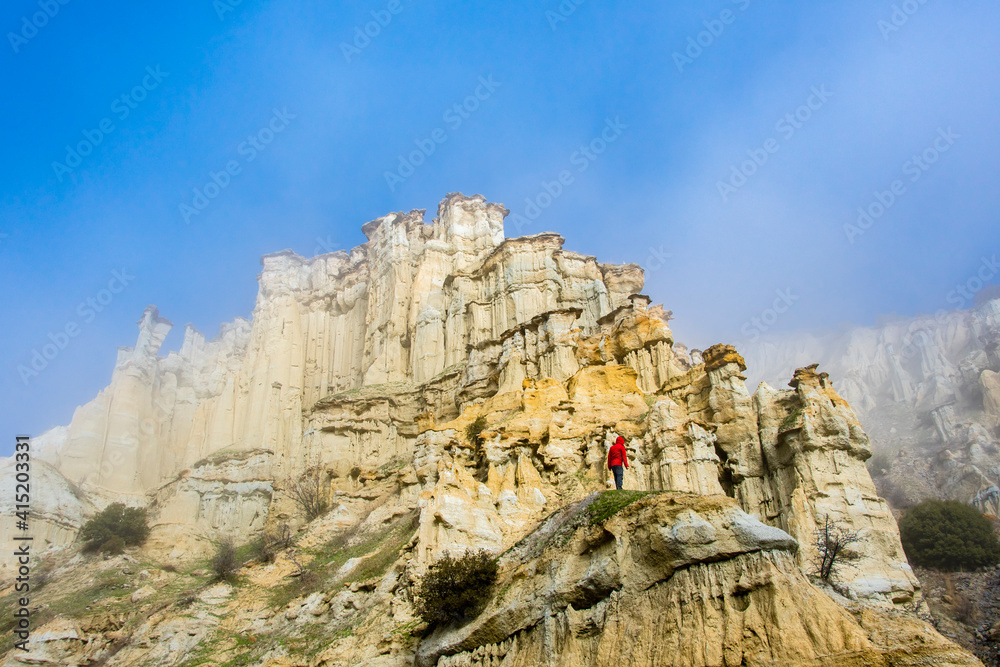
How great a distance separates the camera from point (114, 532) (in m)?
44.6

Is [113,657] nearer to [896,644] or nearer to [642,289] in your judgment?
[896,644]

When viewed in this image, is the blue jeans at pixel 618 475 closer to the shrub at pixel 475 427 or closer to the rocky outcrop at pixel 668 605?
the rocky outcrop at pixel 668 605

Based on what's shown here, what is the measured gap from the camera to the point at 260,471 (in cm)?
5719

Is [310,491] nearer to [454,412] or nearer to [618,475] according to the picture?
[454,412]

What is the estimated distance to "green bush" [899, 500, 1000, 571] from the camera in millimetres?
40094

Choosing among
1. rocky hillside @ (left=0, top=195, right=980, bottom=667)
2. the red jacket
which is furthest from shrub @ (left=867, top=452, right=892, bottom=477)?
the red jacket

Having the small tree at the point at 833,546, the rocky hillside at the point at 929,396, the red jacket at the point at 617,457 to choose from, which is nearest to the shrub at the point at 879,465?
the rocky hillside at the point at 929,396

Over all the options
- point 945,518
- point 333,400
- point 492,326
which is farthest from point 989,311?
point 333,400

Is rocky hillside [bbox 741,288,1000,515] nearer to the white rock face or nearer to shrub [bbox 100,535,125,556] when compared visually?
the white rock face

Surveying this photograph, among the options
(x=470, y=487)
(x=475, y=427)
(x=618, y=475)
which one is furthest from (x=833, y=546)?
(x=475, y=427)

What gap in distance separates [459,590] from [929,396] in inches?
3496

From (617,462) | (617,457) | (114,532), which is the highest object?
(114,532)

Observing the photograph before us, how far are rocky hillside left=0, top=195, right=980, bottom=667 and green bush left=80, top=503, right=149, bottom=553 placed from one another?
2.94 ft

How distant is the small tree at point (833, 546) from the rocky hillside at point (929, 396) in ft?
121
